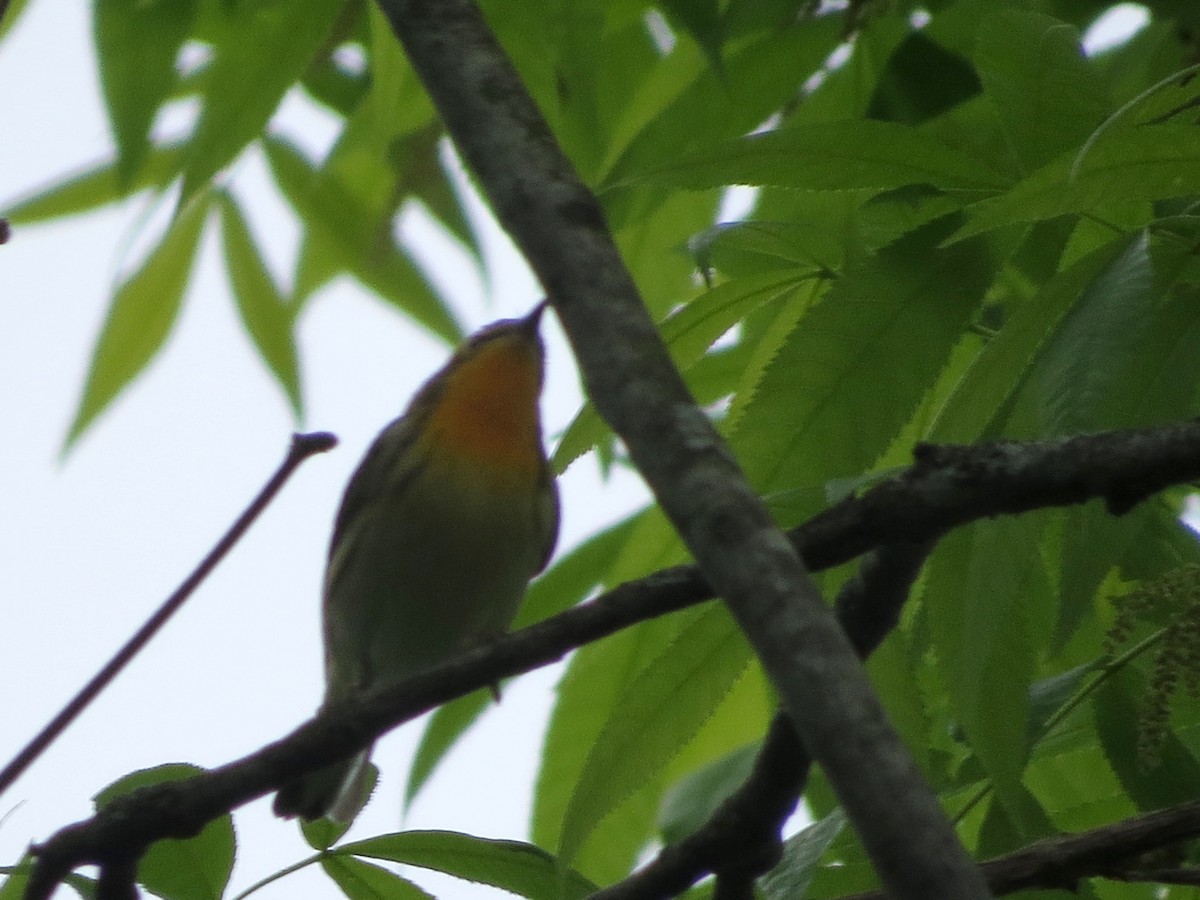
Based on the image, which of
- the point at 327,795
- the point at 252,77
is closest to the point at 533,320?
the point at 327,795

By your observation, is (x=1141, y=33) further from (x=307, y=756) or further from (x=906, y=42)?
(x=307, y=756)

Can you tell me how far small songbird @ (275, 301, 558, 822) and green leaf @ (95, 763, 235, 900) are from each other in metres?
2.12

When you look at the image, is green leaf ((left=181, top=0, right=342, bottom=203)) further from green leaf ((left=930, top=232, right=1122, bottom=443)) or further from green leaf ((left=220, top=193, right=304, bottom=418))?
green leaf ((left=930, top=232, right=1122, bottom=443))

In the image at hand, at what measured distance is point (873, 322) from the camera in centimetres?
214

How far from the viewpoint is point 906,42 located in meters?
3.02

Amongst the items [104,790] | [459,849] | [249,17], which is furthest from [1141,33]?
[104,790]

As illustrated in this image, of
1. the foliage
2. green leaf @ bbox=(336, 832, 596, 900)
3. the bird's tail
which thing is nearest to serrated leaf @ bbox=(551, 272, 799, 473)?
the foliage

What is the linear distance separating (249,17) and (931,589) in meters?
2.08

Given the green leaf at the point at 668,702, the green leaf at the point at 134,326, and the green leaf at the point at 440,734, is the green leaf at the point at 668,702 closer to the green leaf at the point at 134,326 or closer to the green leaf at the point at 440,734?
the green leaf at the point at 440,734

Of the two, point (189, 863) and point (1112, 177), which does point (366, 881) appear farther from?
point (1112, 177)

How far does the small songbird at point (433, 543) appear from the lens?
167 inches

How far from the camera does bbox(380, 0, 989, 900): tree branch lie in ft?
3.16

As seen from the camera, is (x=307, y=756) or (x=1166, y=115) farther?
(x=1166, y=115)

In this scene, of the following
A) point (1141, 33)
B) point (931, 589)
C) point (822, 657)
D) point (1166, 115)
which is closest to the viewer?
point (822, 657)
